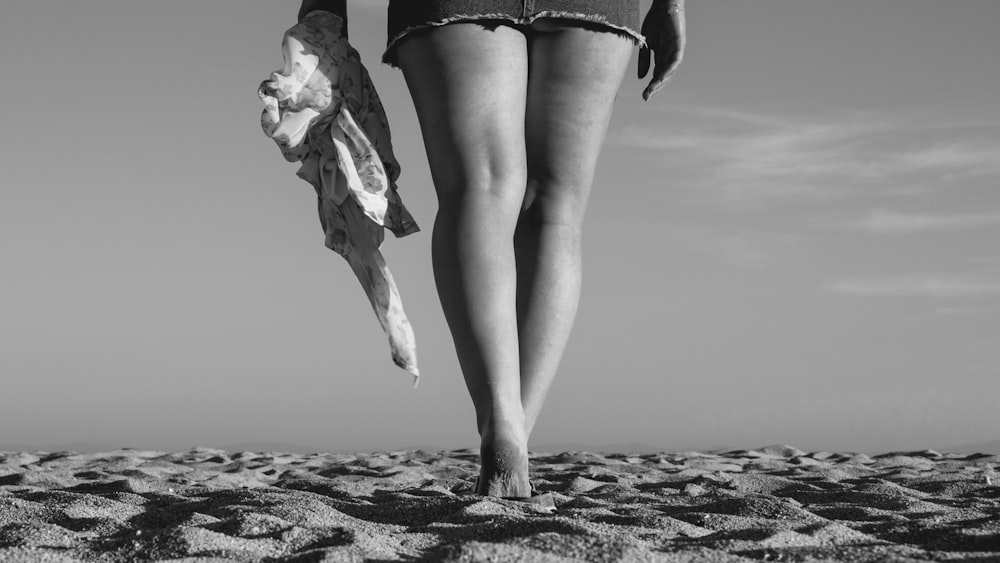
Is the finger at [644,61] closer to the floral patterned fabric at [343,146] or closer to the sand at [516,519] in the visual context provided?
the floral patterned fabric at [343,146]

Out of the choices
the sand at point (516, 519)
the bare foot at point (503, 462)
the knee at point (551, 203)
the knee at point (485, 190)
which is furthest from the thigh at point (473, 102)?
the sand at point (516, 519)

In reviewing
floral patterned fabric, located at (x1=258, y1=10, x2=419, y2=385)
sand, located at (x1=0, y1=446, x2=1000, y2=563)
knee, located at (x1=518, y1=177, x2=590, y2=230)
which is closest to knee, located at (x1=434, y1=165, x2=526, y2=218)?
knee, located at (x1=518, y1=177, x2=590, y2=230)

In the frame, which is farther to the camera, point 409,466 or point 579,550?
point 409,466

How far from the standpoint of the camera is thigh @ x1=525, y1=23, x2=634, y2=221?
6.68 feet

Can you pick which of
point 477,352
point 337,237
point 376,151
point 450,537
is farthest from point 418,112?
point 450,537

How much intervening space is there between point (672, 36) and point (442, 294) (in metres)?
0.87

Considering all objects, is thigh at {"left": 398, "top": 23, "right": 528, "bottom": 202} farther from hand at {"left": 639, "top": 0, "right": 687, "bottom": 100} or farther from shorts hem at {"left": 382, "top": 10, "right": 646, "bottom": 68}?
hand at {"left": 639, "top": 0, "right": 687, "bottom": 100}

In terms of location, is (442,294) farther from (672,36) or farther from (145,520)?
(672,36)

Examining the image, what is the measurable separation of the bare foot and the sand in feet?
0.22

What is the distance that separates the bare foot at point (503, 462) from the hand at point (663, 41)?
0.95m

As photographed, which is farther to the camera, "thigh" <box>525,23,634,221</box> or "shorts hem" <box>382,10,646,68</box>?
"thigh" <box>525,23,634,221</box>

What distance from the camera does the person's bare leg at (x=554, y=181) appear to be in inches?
80.5

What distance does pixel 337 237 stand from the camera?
222 cm

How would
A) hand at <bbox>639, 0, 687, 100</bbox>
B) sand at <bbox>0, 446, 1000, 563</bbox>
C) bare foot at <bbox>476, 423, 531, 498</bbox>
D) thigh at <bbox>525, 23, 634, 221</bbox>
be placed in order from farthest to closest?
hand at <bbox>639, 0, 687, 100</bbox>, thigh at <bbox>525, 23, 634, 221</bbox>, bare foot at <bbox>476, 423, 531, 498</bbox>, sand at <bbox>0, 446, 1000, 563</bbox>
